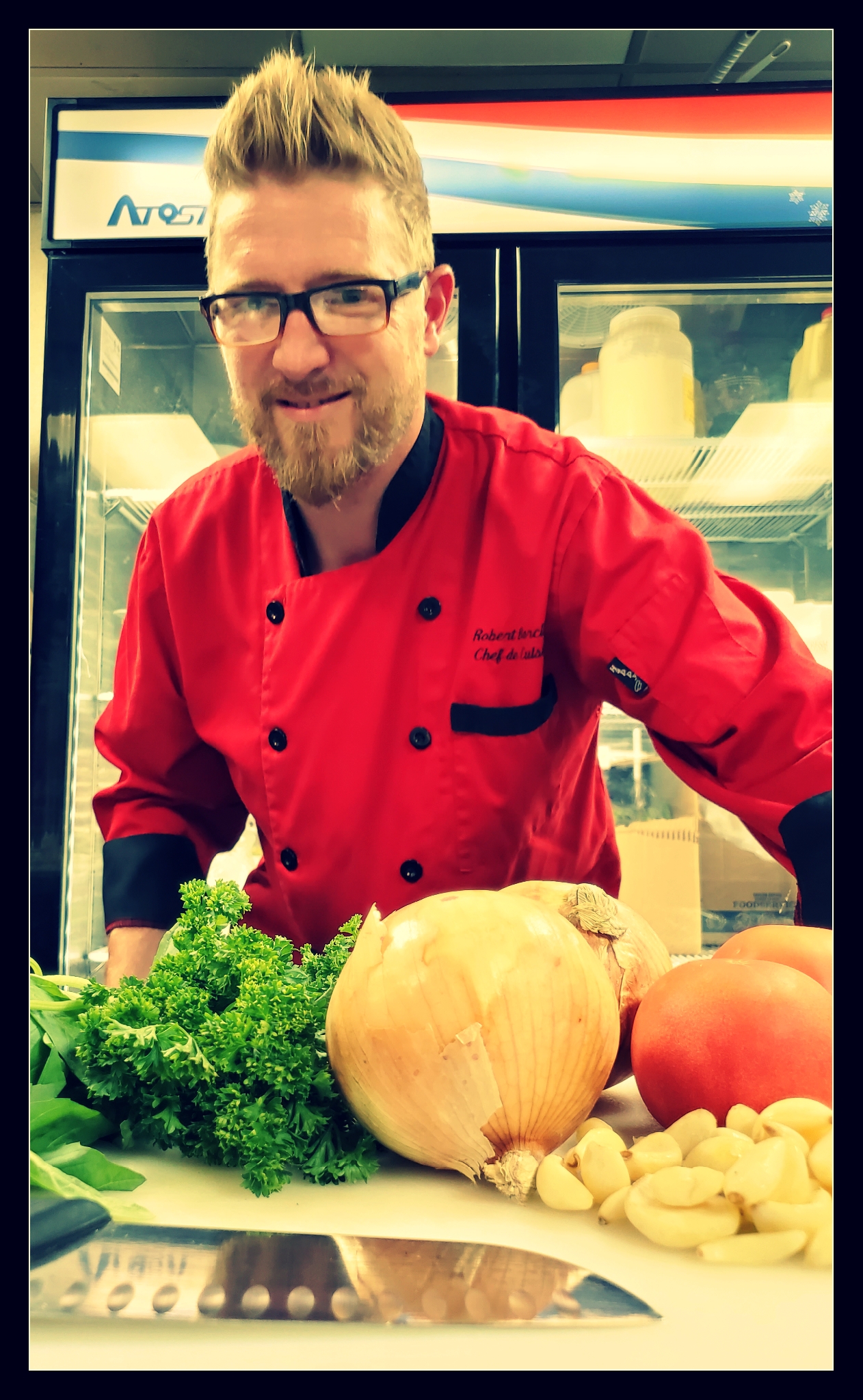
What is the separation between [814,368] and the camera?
6.15 ft

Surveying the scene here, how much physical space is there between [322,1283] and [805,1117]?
30 centimetres

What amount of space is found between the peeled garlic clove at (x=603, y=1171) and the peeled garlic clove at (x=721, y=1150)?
0.14 ft

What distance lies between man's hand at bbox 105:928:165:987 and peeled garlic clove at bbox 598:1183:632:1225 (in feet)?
2.26

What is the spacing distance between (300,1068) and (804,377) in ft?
5.79

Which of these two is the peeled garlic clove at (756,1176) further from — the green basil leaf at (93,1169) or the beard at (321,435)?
the beard at (321,435)

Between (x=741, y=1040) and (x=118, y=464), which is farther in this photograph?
(x=118, y=464)

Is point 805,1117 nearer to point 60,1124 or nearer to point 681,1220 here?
point 681,1220

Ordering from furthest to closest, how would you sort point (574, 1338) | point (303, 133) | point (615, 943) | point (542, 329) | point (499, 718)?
point (542, 329) < point (499, 718) < point (303, 133) < point (615, 943) < point (574, 1338)

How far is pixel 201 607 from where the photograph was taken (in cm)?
→ 118

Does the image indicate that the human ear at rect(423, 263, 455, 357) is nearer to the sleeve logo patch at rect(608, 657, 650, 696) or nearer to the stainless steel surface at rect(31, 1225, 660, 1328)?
the sleeve logo patch at rect(608, 657, 650, 696)

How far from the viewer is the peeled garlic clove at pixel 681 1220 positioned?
0.53 meters

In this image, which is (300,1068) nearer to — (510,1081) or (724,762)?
(510,1081)

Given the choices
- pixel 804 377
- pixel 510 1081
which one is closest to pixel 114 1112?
pixel 510 1081

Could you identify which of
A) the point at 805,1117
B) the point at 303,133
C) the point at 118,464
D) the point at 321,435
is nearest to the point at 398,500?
the point at 321,435
